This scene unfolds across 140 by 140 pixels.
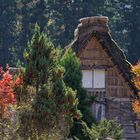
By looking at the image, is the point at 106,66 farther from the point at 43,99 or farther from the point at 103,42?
the point at 43,99

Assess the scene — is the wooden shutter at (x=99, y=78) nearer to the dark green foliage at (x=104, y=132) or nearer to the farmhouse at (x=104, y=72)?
the farmhouse at (x=104, y=72)

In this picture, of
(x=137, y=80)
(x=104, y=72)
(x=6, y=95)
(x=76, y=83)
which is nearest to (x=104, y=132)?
(x=76, y=83)

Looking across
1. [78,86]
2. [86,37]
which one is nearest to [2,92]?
[78,86]

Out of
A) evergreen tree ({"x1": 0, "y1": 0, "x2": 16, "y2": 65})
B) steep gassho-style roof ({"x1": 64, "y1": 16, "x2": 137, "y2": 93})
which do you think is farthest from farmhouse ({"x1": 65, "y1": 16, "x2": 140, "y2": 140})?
evergreen tree ({"x1": 0, "y1": 0, "x2": 16, "y2": 65})

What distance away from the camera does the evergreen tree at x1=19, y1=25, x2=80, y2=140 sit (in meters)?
18.3

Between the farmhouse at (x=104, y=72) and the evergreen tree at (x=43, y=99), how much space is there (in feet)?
42.7

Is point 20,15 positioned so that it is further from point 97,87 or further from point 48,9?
point 97,87

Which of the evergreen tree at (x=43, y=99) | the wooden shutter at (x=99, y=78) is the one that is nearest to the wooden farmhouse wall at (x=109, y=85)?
the wooden shutter at (x=99, y=78)

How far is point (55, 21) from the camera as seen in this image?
211 ft

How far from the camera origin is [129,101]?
32.8 m

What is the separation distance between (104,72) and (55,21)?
31721mm

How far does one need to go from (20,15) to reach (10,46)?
11.9 feet

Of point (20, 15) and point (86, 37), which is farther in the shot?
point (20, 15)

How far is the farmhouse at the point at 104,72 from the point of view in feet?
105
